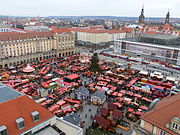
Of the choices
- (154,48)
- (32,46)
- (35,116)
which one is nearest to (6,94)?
(35,116)

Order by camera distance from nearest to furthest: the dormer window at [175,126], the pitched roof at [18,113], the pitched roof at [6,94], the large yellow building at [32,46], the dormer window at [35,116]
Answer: the dormer window at [175,126], the pitched roof at [18,113], the dormer window at [35,116], the pitched roof at [6,94], the large yellow building at [32,46]

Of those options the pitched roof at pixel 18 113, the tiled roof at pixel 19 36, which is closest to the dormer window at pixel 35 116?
the pitched roof at pixel 18 113

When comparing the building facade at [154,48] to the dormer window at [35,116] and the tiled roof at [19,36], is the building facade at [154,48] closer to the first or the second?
the tiled roof at [19,36]

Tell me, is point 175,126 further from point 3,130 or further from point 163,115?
point 3,130

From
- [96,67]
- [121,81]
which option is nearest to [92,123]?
[121,81]

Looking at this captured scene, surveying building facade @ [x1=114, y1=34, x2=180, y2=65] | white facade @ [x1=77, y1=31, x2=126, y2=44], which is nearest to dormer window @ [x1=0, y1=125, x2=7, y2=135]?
building facade @ [x1=114, y1=34, x2=180, y2=65]

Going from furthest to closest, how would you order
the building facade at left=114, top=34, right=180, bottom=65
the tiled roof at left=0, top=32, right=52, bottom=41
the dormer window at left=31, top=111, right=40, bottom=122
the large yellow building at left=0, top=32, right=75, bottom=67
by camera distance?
the building facade at left=114, top=34, right=180, bottom=65 < the tiled roof at left=0, top=32, right=52, bottom=41 < the large yellow building at left=0, top=32, right=75, bottom=67 < the dormer window at left=31, top=111, right=40, bottom=122

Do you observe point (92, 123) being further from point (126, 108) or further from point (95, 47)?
point (95, 47)

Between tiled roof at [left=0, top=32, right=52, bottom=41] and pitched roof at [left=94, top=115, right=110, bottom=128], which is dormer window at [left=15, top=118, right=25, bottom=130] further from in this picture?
tiled roof at [left=0, top=32, right=52, bottom=41]
